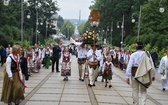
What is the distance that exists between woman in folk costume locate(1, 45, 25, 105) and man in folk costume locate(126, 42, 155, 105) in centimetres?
305

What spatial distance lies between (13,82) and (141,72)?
354cm

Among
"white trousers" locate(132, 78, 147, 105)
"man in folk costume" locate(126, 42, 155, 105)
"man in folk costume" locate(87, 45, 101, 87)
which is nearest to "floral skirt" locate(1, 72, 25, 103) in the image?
"man in folk costume" locate(126, 42, 155, 105)

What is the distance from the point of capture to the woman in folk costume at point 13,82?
10016 mm

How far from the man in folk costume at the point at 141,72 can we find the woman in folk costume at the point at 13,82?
10.00 feet

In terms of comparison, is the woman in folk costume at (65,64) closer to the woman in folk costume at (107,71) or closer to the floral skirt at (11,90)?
the woman in folk costume at (107,71)

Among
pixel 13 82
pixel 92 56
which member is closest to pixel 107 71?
pixel 92 56

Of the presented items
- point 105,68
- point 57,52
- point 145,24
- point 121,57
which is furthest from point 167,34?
point 105,68

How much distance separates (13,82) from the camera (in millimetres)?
10070

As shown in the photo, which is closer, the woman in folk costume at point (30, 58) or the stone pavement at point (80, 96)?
the stone pavement at point (80, 96)

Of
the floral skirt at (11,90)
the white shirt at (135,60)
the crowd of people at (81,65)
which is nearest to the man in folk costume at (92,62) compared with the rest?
the crowd of people at (81,65)

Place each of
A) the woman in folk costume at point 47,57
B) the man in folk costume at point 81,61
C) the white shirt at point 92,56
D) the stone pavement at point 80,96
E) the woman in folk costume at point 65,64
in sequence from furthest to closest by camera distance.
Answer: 1. the woman in folk costume at point 47,57
2. the man in folk costume at point 81,61
3. the woman in folk costume at point 65,64
4. the white shirt at point 92,56
5. the stone pavement at point 80,96

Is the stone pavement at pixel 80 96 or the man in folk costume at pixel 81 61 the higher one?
the man in folk costume at pixel 81 61

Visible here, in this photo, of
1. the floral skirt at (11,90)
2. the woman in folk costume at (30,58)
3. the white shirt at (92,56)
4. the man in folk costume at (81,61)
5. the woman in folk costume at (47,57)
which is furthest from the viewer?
the woman in folk costume at (47,57)

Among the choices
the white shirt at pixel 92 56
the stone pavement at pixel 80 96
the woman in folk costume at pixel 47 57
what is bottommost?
the stone pavement at pixel 80 96
